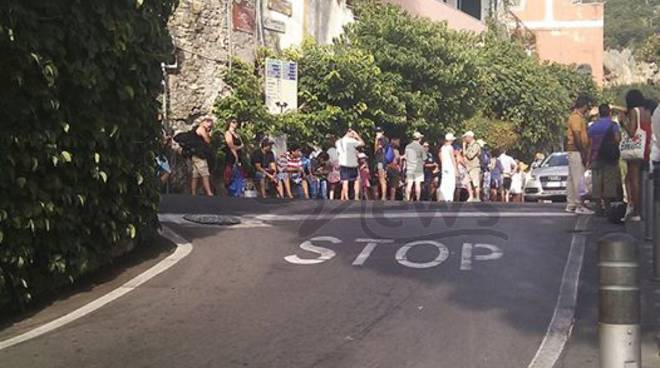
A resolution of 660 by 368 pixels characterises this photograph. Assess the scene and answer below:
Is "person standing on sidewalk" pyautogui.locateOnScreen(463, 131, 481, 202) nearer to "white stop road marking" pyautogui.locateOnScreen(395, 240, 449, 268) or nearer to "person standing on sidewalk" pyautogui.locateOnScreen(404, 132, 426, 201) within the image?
"person standing on sidewalk" pyautogui.locateOnScreen(404, 132, 426, 201)

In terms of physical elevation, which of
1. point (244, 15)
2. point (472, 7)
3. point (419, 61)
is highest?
point (472, 7)

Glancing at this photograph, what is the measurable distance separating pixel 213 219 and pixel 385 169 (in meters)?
10.7

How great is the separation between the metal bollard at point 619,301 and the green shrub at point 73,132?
4831 millimetres

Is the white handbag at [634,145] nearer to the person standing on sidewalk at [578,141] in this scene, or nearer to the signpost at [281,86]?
the person standing on sidewalk at [578,141]

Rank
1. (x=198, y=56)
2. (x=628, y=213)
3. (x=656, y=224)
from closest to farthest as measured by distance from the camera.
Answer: (x=656, y=224) → (x=628, y=213) → (x=198, y=56)

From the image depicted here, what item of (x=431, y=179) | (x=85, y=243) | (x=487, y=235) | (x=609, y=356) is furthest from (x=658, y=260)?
(x=431, y=179)

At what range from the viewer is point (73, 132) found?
886 centimetres

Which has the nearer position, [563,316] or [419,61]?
[563,316]

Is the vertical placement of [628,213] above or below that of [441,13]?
below

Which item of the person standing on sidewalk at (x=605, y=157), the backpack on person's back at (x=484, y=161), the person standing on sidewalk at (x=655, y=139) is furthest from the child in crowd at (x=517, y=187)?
the person standing on sidewalk at (x=655, y=139)

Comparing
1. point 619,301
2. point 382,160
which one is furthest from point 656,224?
point 382,160

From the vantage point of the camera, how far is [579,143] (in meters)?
14.0

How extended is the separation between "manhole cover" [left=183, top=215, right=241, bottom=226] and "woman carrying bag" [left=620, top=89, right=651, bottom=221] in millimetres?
5381

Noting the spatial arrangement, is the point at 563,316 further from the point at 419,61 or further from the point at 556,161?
the point at 419,61
